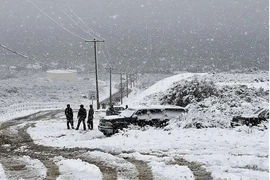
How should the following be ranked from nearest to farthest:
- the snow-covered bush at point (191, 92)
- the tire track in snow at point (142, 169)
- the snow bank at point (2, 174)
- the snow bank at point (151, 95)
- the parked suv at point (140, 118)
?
the tire track in snow at point (142, 169)
the snow bank at point (2, 174)
the parked suv at point (140, 118)
the snow-covered bush at point (191, 92)
the snow bank at point (151, 95)

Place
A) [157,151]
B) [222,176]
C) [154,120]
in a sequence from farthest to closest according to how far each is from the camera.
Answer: [154,120] < [157,151] < [222,176]

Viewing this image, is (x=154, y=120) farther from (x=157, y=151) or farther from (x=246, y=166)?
(x=246, y=166)

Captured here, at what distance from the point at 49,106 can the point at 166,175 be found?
146 feet

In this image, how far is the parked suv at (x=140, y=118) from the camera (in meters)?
17.8

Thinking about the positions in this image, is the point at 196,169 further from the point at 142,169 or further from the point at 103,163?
the point at 103,163

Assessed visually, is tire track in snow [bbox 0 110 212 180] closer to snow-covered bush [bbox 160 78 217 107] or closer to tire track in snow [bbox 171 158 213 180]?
tire track in snow [bbox 171 158 213 180]

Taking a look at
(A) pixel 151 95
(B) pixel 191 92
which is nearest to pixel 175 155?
(B) pixel 191 92

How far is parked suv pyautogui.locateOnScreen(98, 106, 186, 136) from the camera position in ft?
58.5

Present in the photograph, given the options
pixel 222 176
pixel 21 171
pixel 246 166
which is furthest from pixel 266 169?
pixel 21 171

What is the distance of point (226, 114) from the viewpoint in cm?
1919

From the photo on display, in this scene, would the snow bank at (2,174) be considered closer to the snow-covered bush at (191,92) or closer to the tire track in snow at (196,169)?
the tire track in snow at (196,169)

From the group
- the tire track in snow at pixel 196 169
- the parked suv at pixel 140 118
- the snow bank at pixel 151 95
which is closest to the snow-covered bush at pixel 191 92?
the snow bank at pixel 151 95

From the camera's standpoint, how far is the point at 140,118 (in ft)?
60.1

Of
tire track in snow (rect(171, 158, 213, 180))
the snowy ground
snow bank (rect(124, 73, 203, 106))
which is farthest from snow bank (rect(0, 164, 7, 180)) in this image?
snow bank (rect(124, 73, 203, 106))
